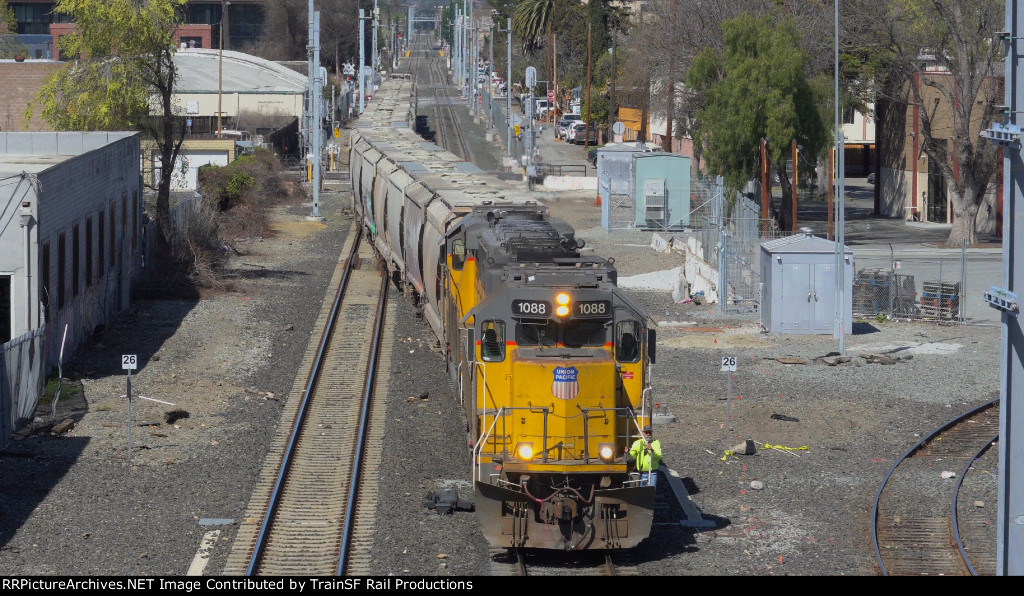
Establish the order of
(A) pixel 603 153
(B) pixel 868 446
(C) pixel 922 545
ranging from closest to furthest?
(C) pixel 922 545 < (B) pixel 868 446 < (A) pixel 603 153

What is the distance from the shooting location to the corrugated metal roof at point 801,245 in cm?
2870

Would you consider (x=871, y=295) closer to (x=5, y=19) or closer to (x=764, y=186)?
(x=764, y=186)

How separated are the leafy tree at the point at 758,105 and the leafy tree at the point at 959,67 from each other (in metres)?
4.14

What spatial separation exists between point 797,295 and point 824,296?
66 cm

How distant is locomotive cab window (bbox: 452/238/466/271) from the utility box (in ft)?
95.7

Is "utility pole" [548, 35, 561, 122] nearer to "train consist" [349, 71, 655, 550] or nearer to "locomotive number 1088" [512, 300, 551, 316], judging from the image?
"train consist" [349, 71, 655, 550]

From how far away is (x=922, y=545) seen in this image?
14.6 meters

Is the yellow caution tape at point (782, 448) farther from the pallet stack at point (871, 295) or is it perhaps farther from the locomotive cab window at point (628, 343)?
the pallet stack at point (871, 295)

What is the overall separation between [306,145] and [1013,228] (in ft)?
214

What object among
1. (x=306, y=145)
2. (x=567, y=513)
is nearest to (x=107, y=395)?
(x=567, y=513)

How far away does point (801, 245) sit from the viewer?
28906mm

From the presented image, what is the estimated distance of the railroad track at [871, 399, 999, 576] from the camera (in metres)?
14.0

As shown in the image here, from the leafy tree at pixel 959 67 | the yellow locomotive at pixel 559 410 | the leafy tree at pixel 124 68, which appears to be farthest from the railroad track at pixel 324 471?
→ the leafy tree at pixel 959 67

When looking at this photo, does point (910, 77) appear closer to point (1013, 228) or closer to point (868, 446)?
point (868, 446)
